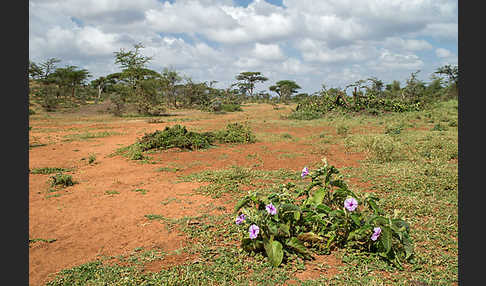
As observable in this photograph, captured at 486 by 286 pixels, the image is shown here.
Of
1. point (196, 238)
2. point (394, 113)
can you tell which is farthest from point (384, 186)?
point (394, 113)

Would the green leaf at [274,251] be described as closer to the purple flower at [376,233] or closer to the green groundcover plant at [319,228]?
the green groundcover plant at [319,228]

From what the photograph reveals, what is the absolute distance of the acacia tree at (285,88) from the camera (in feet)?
135

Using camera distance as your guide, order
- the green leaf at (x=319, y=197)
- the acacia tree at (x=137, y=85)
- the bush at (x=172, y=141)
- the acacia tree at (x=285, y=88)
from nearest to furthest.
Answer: the green leaf at (x=319, y=197) → the bush at (x=172, y=141) → the acacia tree at (x=137, y=85) → the acacia tree at (x=285, y=88)

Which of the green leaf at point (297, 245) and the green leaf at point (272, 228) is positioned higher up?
the green leaf at point (272, 228)

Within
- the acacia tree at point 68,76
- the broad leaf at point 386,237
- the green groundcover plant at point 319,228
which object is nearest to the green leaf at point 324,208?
the green groundcover plant at point 319,228

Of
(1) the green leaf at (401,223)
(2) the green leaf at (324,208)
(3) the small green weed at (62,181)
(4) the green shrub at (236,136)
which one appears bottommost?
(3) the small green weed at (62,181)

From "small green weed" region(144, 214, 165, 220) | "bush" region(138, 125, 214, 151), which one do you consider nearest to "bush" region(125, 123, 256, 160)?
"bush" region(138, 125, 214, 151)

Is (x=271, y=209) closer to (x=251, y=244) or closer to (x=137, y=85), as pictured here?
(x=251, y=244)

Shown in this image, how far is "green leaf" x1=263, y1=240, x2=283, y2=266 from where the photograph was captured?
276 centimetres

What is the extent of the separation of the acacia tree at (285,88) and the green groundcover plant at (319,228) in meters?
38.5

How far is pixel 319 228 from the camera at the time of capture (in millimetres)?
3092

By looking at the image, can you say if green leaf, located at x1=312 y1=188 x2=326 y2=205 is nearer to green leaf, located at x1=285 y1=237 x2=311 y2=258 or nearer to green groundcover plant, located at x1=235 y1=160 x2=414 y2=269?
green groundcover plant, located at x1=235 y1=160 x2=414 y2=269

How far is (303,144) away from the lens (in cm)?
940

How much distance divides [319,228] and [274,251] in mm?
600
